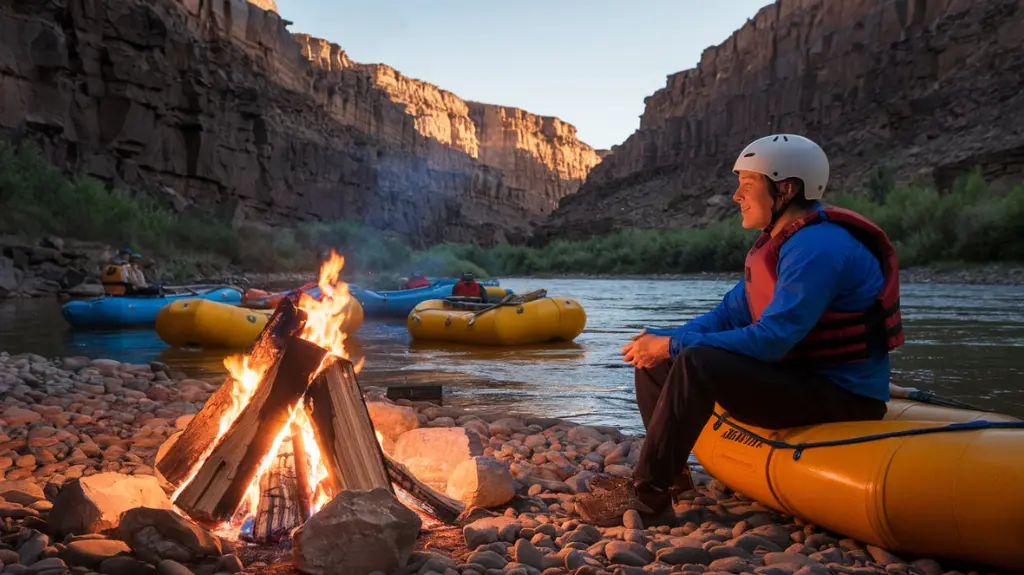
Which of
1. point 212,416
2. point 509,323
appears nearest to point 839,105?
point 509,323

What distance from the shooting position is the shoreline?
Answer: 2.30 m

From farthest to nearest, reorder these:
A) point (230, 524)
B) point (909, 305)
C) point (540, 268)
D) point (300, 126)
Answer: point (300, 126) < point (540, 268) < point (909, 305) < point (230, 524)

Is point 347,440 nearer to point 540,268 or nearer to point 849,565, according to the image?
point 849,565

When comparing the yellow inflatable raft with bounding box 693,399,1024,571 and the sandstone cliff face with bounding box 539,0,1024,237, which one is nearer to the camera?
the yellow inflatable raft with bounding box 693,399,1024,571

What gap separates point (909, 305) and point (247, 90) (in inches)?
1857

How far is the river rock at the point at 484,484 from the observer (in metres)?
3.05

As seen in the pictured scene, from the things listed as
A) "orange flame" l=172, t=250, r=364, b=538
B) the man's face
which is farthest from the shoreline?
the man's face

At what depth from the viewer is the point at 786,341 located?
8.36 ft

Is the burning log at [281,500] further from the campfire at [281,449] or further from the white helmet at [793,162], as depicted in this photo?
the white helmet at [793,162]

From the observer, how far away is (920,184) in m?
37.6

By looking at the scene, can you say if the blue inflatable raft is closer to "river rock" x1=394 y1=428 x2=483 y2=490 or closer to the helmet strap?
"river rock" x1=394 y1=428 x2=483 y2=490

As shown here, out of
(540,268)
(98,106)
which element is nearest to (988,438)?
(98,106)

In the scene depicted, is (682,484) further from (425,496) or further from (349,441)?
(349,441)

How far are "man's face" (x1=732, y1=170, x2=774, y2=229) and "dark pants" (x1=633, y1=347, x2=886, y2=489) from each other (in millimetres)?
596
